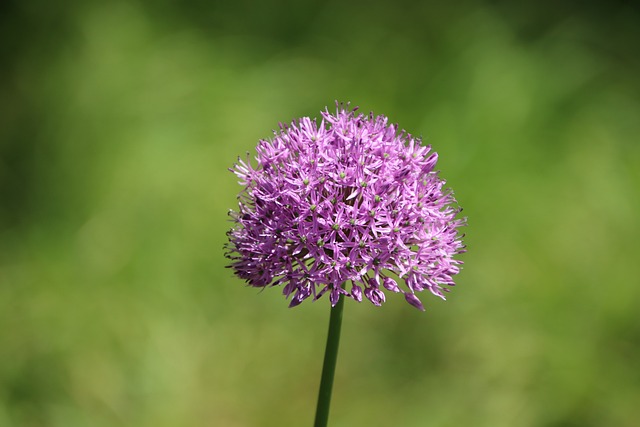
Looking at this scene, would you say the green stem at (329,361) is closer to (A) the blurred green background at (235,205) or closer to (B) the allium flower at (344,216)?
(B) the allium flower at (344,216)

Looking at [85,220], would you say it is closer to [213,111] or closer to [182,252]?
[182,252]

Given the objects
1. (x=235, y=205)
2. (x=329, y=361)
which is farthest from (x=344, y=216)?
(x=235, y=205)

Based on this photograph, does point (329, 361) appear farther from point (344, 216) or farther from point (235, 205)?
point (235, 205)

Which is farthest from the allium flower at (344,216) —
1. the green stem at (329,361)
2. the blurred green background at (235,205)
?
the blurred green background at (235,205)

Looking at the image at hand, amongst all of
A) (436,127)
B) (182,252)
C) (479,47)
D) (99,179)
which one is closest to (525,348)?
(436,127)

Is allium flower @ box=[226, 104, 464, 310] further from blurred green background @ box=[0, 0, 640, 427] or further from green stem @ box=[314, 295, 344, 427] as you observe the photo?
blurred green background @ box=[0, 0, 640, 427]

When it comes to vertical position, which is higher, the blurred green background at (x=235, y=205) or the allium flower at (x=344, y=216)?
the blurred green background at (x=235, y=205)

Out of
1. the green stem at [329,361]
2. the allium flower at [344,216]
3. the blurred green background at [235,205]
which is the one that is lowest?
the green stem at [329,361]
